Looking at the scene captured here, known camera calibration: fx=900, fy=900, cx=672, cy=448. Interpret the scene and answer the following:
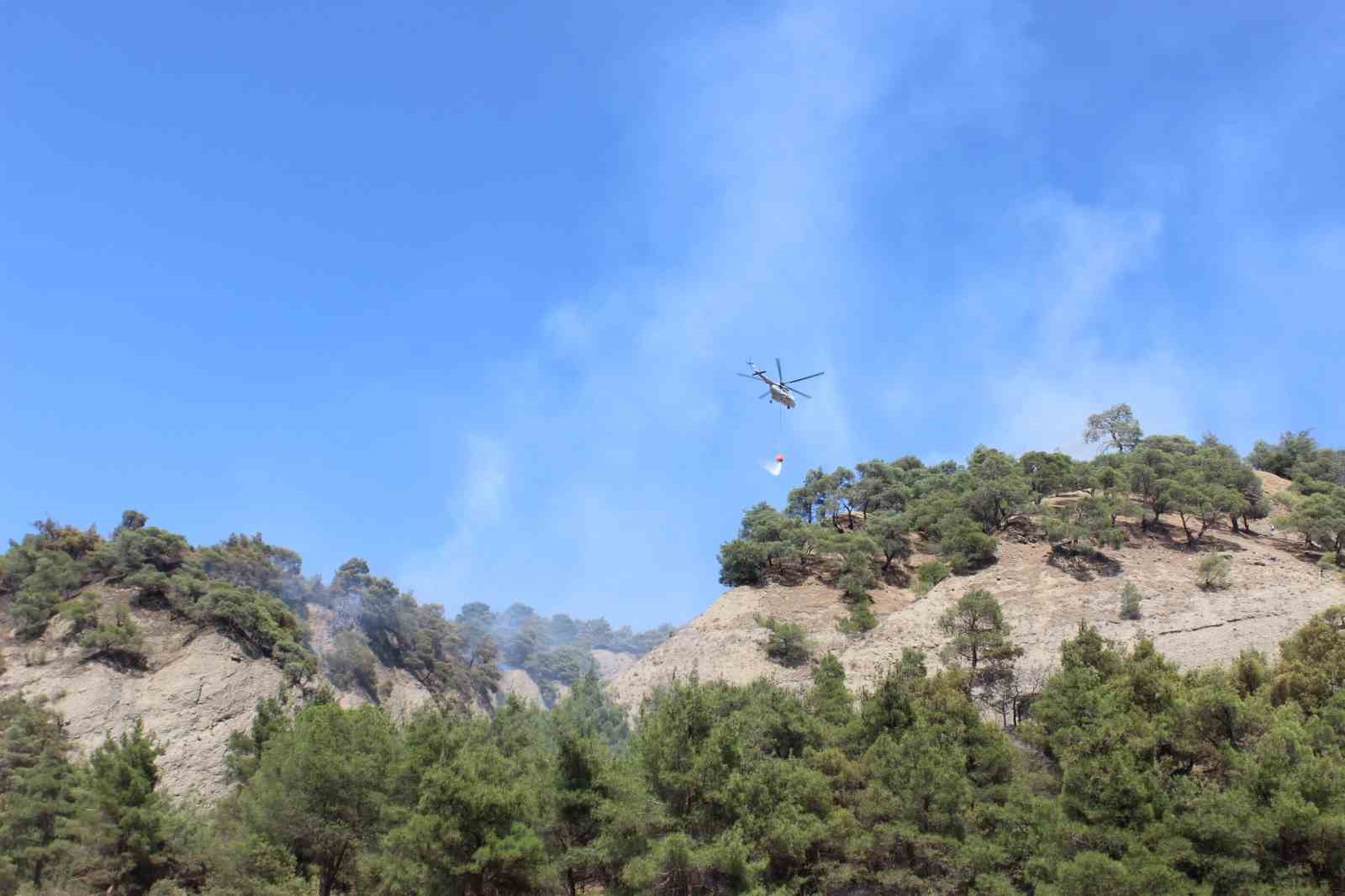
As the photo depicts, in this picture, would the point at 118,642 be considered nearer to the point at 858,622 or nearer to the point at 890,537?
the point at 858,622

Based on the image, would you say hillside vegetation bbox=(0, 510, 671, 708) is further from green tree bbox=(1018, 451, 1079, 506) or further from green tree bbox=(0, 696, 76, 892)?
green tree bbox=(1018, 451, 1079, 506)

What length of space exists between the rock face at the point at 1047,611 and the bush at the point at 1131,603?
0.52 meters

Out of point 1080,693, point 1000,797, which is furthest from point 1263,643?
point 1000,797

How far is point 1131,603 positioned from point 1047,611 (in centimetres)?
511

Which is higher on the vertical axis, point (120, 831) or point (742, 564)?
point (742, 564)

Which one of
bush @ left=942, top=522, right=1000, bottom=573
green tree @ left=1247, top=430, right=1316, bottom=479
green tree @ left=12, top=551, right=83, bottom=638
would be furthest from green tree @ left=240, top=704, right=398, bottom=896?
green tree @ left=1247, top=430, right=1316, bottom=479

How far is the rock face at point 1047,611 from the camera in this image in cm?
5228

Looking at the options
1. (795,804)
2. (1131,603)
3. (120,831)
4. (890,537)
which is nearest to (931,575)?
(890,537)

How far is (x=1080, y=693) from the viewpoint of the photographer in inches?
1359

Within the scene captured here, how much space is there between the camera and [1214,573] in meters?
58.5

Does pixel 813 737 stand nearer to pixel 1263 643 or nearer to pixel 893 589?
pixel 1263 643

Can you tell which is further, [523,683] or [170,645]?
[523,683]

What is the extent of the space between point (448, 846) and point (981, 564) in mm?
50818

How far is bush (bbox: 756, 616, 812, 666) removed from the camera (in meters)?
63.2
